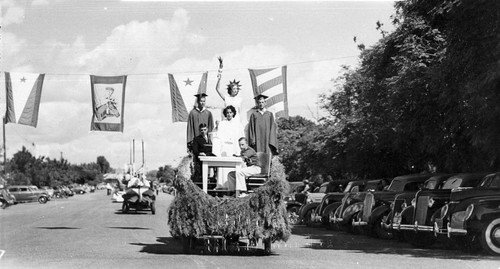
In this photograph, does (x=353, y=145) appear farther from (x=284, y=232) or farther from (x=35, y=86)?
(x=284, y=232)

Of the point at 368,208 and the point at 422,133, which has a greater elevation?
the point at 422,133

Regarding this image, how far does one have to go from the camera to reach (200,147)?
1445 cm

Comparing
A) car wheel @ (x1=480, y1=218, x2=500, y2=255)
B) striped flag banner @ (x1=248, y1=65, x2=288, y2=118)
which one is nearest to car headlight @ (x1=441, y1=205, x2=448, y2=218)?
car wheel @ (x1=480, y1=218, x2=500, y2=255)

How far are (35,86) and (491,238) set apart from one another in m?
Answer: 14.5

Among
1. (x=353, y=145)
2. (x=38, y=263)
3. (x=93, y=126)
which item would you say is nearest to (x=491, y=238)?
(x=38, y=263)

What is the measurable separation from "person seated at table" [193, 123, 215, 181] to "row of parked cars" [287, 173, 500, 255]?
85.0 inches

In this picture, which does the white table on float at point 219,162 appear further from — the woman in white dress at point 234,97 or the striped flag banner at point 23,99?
the striped flag banner at point 23,99

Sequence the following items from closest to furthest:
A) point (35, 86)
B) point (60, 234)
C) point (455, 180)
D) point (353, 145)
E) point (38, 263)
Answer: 1. point (38, 263)
2. point (455, 180)
3. point (60, 234)
4. point (35, 86)
5. point (353, 145)

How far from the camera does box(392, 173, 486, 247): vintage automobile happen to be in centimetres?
1561

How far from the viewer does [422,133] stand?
22203mm

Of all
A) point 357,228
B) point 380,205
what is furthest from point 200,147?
point 357,228

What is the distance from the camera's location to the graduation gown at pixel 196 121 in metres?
15.1

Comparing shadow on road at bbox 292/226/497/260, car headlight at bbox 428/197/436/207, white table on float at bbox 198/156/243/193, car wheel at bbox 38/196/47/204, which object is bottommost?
shadow on road at bbox 292/226/497/260

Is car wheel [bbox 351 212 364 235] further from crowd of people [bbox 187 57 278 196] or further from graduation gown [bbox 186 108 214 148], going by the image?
graduation gown [bbox 186 108 214 148]
